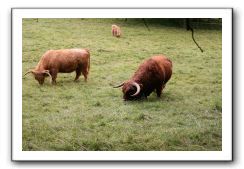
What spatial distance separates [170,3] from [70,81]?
4.54ft

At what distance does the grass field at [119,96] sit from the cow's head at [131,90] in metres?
0.08

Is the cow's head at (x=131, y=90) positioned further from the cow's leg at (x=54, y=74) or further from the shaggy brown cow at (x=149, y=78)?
the cow's leg at (x=54, y=74)

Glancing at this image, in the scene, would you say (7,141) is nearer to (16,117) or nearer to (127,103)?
(16,117)

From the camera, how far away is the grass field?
20.6ft

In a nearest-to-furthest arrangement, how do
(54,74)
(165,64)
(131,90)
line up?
(165,64)
(131,90)
(54,74)

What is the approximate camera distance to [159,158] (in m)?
6.25

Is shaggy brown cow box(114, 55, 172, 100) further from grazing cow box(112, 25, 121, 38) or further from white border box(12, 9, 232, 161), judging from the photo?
white border box(12, 9, 232, 161)

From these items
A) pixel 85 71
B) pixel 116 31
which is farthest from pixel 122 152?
pixel 116 31

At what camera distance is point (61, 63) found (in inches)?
285

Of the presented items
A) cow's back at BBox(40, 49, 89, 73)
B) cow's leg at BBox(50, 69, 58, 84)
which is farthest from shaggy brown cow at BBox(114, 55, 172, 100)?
cow's leg at BBox(50, 69, 58, 84)

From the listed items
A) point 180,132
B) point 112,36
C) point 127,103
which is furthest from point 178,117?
point 112,36

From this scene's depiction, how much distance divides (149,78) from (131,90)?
319 mm

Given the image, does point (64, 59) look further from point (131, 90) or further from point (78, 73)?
point (131, 90)

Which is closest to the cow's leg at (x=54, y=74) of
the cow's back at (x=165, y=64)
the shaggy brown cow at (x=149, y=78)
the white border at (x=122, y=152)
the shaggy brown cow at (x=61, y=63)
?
the shaggy brown cow at (x=61, y=63)
